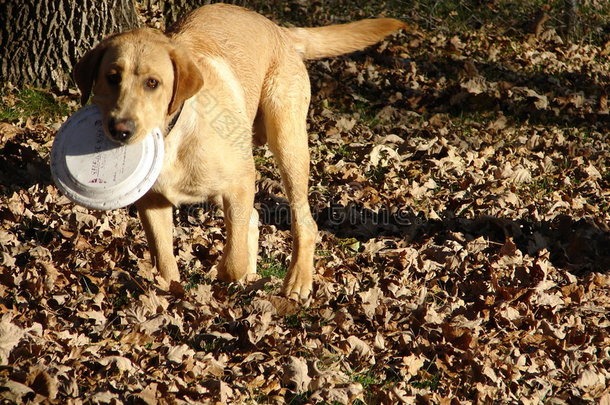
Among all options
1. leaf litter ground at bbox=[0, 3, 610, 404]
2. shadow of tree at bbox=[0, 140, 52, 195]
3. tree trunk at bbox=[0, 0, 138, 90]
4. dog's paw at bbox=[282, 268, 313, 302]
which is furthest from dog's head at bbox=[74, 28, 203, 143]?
tree trunk at bbox=[0, 0, 138, 90]

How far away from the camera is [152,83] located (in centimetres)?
407

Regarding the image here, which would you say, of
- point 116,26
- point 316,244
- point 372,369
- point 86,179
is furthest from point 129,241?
point 116,26

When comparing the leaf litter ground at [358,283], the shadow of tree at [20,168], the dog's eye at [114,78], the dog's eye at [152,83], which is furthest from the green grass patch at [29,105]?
the dog's eye at [152,83]

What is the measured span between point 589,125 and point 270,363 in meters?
6.19

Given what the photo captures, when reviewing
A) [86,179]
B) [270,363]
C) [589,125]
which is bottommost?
[589,125]

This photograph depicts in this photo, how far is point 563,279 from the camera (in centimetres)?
538

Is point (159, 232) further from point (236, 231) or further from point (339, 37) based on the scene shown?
point (339, 37)

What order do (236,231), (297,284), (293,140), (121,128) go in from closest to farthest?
(121,128), (236,231), (297,284), (293,140)

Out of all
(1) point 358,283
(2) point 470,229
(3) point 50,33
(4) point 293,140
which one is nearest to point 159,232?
(4) point 293,140

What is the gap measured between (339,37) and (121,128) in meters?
2.42

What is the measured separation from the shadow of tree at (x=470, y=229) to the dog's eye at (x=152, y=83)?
232cm

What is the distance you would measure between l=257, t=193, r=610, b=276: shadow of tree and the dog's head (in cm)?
221

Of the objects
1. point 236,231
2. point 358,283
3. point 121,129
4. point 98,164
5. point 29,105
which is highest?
point 121,129

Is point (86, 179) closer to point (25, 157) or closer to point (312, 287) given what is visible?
point (312, 287)
